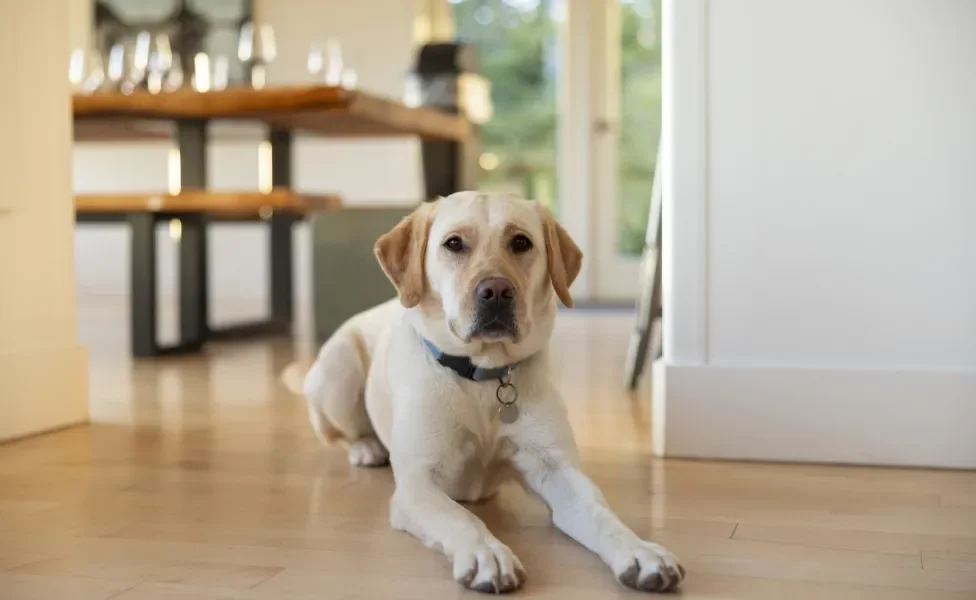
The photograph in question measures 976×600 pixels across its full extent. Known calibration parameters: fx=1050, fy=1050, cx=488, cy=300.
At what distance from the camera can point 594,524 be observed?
1679 millimetres

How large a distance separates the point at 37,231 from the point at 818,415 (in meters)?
2.00

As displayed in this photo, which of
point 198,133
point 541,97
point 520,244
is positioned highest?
point 541,97

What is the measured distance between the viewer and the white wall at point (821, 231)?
2293 mm

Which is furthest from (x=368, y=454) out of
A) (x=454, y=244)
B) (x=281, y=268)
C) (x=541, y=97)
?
(x=541, y=97)

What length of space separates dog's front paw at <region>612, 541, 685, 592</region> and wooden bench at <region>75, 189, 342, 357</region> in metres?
3.01

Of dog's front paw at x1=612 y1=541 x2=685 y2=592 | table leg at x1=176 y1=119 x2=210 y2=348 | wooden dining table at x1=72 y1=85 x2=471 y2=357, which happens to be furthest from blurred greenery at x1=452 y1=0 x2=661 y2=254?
dog's front paw at x1=612 y1=541 x2=685 y2=592

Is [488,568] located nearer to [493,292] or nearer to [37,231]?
[493,292]

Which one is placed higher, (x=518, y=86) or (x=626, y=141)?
(x=518, y=86)

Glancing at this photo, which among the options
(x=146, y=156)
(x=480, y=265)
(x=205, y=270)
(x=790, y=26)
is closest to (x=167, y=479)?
(x=480, y=265)

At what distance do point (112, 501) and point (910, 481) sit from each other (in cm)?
162

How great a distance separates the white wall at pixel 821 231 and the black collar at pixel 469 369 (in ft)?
2.10

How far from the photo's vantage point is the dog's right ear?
190cm

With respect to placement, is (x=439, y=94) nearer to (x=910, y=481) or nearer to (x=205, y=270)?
(x=205, y=270)

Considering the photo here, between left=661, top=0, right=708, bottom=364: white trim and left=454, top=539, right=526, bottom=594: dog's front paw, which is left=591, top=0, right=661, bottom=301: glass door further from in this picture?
left=454, top=539, right=526, bottom=594: dog's front paw
